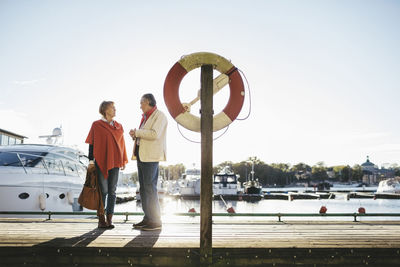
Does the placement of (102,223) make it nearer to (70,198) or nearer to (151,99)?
(151,99)

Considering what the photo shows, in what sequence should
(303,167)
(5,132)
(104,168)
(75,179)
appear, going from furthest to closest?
(303,167) < (5,132) < (75,179) < (104,168)

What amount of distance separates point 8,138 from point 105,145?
21063mm

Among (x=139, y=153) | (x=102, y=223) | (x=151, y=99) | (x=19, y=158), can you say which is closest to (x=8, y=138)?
(x=19, y=158)

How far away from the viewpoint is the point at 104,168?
4992 mm

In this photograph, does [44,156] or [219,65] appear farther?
[44,156]

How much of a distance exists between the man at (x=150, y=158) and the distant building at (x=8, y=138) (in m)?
20.6

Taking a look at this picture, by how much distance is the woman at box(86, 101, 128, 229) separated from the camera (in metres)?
4.98

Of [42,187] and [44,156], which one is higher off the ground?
[44,156]

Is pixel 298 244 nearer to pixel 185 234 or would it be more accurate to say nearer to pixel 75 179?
pixel 185 234

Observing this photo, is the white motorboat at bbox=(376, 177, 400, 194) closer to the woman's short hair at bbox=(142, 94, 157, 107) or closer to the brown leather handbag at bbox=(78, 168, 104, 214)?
the woman's short hair at bbox=(142, 94, 157, 107)

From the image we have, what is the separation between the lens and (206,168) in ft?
11.4

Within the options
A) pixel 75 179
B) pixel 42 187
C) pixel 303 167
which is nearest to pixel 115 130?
pixel 42 187

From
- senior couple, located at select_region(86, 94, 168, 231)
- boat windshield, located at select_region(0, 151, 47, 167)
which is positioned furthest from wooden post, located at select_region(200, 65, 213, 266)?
boat windshield, located at select_region(0, 151, 47, 167)

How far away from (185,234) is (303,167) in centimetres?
19868
